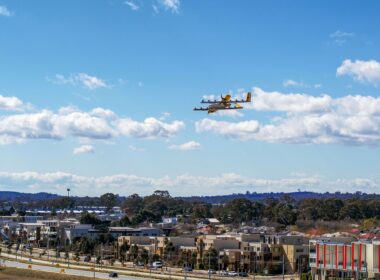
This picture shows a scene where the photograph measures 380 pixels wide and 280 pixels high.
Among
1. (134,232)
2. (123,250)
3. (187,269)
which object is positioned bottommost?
(187,269)

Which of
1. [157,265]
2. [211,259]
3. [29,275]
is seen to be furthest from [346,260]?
[29,275]

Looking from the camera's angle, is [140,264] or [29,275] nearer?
[29,275]

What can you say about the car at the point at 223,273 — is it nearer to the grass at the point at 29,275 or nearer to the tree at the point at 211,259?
the tree at the point at 211,259

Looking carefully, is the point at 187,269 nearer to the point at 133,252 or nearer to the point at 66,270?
the point at 66,270

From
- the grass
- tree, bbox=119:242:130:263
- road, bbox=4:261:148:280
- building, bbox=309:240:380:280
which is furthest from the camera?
tree, bbox=119:242:130:263

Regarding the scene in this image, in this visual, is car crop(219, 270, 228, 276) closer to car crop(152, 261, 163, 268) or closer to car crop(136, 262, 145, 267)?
car crop(152, 261, 163, 268)

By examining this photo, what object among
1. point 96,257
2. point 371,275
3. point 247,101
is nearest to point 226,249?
point 96,257

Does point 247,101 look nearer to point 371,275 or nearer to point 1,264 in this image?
point 371,275

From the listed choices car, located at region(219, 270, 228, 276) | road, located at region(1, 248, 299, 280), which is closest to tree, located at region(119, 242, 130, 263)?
road, located at region(1, 248, 299, 280)

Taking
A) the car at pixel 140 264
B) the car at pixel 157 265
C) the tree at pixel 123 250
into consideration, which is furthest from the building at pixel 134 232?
the car at pixel 157 265
